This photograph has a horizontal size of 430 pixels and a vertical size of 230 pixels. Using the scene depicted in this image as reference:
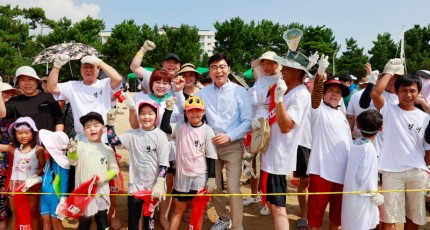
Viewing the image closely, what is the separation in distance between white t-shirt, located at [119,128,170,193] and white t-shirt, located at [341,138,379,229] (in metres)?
1.85

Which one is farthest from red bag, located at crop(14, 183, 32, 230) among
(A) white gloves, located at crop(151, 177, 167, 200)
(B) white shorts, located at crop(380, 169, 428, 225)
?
(B) white shorts, located at crop(380, 169, 428, 225)

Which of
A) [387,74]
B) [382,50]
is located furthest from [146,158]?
[382,50]

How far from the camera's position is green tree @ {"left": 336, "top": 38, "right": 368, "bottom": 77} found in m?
37.0

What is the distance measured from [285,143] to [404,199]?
4.50 feet

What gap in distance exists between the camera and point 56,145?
342cm

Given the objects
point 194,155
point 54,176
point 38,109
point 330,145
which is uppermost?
point 38,109

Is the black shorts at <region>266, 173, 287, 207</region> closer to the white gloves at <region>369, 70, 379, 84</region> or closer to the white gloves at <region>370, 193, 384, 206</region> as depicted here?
the white gloves at <region>370, 193, 384, 206</region>

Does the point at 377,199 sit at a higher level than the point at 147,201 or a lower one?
higher

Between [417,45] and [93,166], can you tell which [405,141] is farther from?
[417,45]

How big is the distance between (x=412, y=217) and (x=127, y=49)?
1270 inches

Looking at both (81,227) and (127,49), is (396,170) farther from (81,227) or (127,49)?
(127,49)

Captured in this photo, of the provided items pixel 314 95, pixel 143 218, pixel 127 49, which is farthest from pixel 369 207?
pixel 127 49

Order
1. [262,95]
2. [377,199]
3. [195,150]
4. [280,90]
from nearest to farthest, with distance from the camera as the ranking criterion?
[280,90]
[377,199]
[195,150]
[262,95]

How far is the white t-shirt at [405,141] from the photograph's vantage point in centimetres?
327
